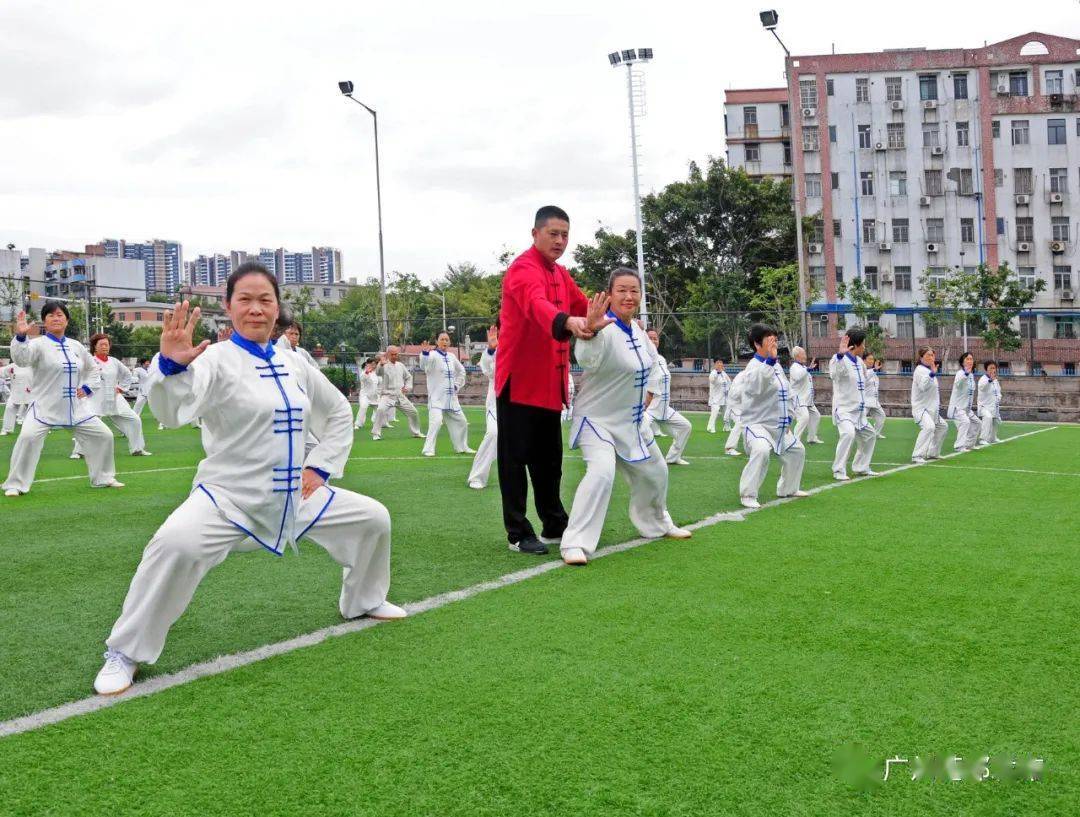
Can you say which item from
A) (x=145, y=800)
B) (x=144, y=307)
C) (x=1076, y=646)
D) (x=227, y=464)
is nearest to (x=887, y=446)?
(x=1076, y=646)

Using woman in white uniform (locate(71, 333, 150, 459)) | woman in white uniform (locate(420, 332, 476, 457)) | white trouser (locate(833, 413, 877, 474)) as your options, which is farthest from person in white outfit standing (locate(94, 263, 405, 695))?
woman in white uniform (locate(71, 333, 150, 459))

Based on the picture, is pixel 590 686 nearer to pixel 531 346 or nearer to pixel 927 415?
pixel 531 346

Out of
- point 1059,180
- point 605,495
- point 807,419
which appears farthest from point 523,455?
point 1059,180

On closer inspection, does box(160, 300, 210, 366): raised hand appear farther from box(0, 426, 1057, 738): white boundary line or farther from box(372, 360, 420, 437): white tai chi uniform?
box(372, 360, 420, 437): white tai chi uniform

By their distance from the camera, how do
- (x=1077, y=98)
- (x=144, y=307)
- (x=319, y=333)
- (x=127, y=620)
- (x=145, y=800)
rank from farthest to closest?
(x=144, y=307), (x=1077, y=98), (x=319, y=333), (x=127, y=620), (x=145, y=800)

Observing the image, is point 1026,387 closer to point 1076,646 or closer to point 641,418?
point 641,418

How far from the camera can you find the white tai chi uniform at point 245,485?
4148 millimetres

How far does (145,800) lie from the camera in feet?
9.99

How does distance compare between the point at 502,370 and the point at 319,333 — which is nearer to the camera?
the point at 502,370

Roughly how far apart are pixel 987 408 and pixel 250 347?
15313 mm

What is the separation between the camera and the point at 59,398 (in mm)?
11234

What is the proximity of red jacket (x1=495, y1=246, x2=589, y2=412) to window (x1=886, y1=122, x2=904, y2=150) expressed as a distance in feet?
151

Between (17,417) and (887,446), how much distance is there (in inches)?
793

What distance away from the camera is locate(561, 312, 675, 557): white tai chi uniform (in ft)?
21.8
